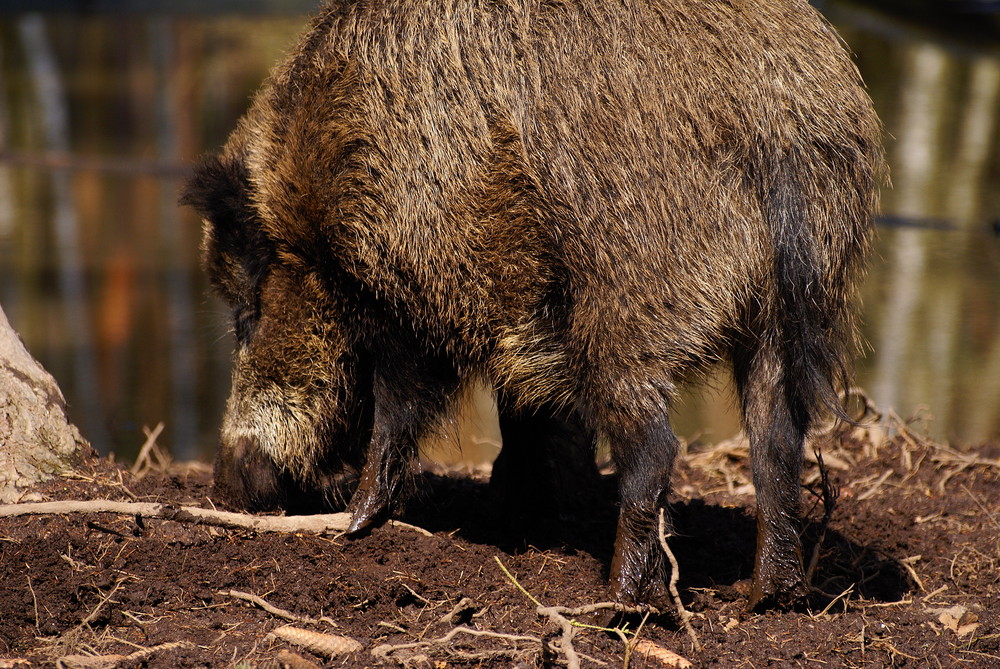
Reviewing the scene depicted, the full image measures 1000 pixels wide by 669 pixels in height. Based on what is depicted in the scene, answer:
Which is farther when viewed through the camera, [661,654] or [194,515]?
[194,515]

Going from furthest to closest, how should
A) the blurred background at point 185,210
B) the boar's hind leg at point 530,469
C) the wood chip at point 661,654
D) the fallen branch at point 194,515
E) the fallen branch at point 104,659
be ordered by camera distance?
the blurred background at point 185,210
the boar's hind leg at point 530,469
the fallen branch at point 194,515
the wood chip at point 661,654
the fallen branch at point 104,659

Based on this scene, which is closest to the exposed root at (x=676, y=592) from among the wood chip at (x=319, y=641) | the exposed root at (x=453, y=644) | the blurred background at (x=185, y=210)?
the exposed root at (x=453, y=644)

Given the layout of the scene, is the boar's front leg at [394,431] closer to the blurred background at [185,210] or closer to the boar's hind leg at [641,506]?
the boar's hind leg at [641,506]

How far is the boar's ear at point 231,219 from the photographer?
12.5 feet

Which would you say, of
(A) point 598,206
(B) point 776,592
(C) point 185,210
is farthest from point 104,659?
(C) point 185,210

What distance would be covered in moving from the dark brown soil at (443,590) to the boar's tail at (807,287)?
72cm

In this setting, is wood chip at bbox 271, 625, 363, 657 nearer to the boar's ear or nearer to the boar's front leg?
the boar's front leg

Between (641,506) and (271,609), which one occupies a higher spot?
(641,506)

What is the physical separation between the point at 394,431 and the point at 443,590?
2.15ft

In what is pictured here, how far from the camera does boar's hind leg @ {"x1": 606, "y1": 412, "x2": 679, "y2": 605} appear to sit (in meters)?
3.33

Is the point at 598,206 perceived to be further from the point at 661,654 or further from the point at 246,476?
the point at 246,476

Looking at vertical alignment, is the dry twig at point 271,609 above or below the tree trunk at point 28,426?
below

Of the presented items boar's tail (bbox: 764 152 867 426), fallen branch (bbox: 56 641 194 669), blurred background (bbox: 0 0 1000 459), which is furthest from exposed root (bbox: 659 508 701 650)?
blurred background (bbox: 0 0 1000 459)

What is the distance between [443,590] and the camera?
3521 millimetres
